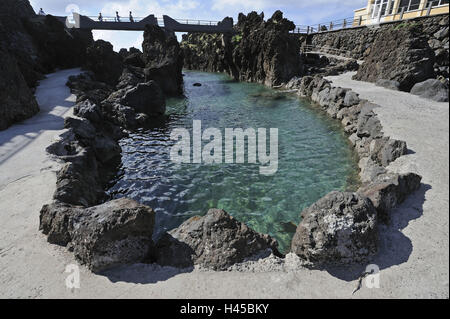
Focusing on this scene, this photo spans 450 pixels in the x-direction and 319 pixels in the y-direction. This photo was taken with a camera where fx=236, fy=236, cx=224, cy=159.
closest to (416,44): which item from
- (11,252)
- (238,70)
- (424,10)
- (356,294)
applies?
(424,10)

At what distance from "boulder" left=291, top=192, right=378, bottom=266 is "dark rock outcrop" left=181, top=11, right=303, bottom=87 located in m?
31.6

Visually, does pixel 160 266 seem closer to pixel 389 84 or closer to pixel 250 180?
pixel 250 180

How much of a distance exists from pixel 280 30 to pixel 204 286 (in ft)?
125

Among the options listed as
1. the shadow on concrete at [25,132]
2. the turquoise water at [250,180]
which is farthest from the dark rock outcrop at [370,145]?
the shadow on concrete at [25,132]

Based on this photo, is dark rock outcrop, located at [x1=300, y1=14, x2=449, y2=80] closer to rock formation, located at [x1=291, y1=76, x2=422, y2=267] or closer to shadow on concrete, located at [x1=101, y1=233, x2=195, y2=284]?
rock formation, located at [x1=291, y1=76, x2=422, y2=267]

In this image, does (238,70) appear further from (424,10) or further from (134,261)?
(134,261)

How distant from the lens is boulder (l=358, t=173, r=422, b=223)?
231 inches

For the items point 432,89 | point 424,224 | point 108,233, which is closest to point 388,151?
point 424,224

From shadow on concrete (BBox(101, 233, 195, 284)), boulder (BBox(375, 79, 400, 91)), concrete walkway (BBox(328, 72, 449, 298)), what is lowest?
shadow on concrete (BBox(101, 233, 195, 284))

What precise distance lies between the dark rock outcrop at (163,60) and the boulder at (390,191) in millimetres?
30290

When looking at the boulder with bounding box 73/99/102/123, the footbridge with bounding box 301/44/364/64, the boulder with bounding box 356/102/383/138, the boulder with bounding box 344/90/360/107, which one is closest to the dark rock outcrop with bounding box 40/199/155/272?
the boulder with bounding box 356/102/383/138
